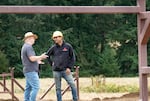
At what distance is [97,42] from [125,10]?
18843 mm

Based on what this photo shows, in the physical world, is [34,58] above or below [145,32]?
below

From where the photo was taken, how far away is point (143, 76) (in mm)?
7629

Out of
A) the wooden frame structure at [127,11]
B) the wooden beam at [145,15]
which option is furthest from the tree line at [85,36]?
the wooden beam at [145,15]

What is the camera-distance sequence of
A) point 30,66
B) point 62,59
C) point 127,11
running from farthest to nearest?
point 127,11
point 62,59
point 30,66

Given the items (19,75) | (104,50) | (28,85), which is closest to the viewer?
(28,85)

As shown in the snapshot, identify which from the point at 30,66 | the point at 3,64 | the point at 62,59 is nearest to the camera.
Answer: the point at 30,66

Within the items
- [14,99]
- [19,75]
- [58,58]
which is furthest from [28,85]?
[19,75]

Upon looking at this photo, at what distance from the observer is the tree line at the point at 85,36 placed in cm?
2452

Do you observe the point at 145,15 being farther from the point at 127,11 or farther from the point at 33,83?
the point at 33,83

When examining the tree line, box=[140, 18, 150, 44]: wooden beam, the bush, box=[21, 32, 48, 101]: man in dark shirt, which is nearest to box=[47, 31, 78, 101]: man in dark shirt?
box=[21, 32, 48, 101]: man in dark shirt

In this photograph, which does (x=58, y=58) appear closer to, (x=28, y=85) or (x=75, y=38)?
(x=28, y=85)

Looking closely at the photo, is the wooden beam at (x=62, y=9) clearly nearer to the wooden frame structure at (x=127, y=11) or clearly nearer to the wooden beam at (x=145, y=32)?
the wooden frame structure at (x=127, y=11)

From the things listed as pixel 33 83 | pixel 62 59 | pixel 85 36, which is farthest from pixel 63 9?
pixel 85 36

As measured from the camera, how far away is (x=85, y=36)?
87.4ft
